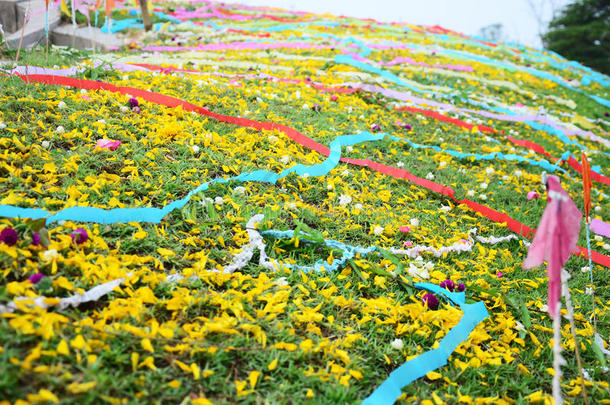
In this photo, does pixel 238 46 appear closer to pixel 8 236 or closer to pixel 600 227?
pixel 600 227

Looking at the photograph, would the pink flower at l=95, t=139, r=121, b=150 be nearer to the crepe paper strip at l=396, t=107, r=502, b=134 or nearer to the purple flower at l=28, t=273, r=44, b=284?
the purple flower at l=28, t=273, r=44, b=284

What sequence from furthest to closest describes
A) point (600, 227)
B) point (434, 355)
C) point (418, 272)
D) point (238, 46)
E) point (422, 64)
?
point (422, 64) → point (238, 46) → point (600, 227) → point (418, 272) → point (434, 355)

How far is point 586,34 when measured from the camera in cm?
1407

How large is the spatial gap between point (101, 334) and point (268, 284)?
75cm

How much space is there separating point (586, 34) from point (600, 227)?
14573mm

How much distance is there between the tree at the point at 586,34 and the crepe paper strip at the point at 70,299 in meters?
17.2

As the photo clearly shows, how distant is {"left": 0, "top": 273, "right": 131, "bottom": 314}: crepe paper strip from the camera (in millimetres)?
1395

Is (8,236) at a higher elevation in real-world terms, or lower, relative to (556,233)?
lower

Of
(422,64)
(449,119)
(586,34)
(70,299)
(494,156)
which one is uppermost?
(586,34)

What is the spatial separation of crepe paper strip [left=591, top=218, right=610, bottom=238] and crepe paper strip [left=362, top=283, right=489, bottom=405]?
204 centimetres

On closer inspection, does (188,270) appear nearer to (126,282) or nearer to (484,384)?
(126,282)

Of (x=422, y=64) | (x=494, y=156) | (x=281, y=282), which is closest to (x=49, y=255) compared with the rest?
(x=281, y=282)

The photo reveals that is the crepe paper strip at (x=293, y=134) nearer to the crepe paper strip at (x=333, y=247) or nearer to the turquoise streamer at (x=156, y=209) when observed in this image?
the turquoise streamer at (x=156, y=209)

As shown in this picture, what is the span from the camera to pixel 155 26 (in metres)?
8.92
